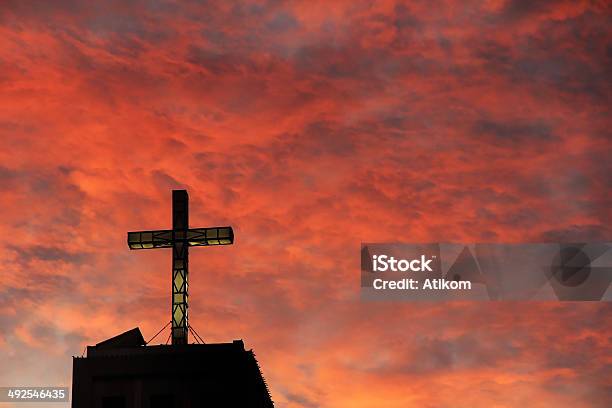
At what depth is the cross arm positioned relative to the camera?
72812mm

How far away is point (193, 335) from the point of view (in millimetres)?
72500

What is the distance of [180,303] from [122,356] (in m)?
5.88

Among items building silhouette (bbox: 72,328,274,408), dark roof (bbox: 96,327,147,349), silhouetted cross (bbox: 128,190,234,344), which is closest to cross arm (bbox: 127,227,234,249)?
silhouetted cross (bbox: 128,190,234,344)

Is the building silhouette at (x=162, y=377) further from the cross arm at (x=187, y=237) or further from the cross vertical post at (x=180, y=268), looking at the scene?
the cross arm at (x=187, y=237)

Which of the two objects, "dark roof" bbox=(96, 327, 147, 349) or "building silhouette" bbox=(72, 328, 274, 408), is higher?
"dark roof" bbox=(96, 327, 147, 349)

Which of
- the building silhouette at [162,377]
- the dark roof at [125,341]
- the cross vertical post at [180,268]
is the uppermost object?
the cross vertical post at [180,268]

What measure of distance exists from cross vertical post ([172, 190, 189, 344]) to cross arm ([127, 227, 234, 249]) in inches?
5.7

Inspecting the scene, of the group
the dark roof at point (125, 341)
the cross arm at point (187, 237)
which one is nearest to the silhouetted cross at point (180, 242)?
the cross arm at point (187, 237)

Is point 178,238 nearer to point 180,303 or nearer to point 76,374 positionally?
point 180,303

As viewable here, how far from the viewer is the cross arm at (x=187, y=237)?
2867 inches

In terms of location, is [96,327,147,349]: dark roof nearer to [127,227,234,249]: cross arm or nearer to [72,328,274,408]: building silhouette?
[72,328,274,408]: building silhouette

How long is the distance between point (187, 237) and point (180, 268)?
2.05m

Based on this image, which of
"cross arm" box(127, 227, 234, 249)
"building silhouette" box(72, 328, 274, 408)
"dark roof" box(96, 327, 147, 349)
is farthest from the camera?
"cross arm" box(127, 227, 234, 249)

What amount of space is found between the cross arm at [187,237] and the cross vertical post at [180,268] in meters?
0.15
